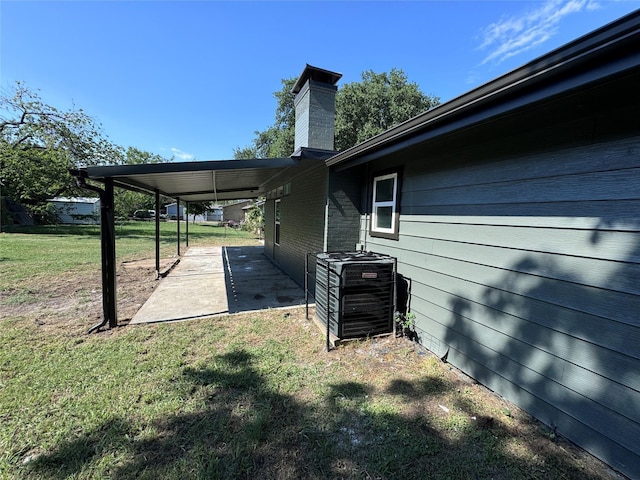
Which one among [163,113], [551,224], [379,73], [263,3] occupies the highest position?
[379,73]

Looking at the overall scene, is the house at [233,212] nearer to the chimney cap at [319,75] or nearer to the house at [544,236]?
the chimney cap at [319,75]

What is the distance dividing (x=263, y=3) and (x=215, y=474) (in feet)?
26.3

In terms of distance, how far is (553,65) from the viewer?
155cm

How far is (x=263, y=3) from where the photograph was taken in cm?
603

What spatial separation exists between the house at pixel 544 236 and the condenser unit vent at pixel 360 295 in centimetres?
39

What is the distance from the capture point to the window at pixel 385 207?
3.85 meters

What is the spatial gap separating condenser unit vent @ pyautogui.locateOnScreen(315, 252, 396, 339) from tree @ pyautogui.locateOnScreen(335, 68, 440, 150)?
65.3 ft

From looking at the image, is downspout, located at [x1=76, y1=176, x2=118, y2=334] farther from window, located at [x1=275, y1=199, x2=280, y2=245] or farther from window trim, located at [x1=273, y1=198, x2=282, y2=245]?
window, located at [x1=275, y1=199, x2=280, y2=245]

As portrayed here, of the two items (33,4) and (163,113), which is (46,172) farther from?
(33,4)

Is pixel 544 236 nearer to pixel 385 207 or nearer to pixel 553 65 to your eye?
pixel 553 65

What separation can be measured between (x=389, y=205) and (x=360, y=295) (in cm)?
147

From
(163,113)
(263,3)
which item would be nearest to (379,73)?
(163,113)

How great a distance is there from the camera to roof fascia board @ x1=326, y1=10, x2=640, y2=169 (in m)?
1.26

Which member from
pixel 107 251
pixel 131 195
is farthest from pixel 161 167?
pixel 131 195
